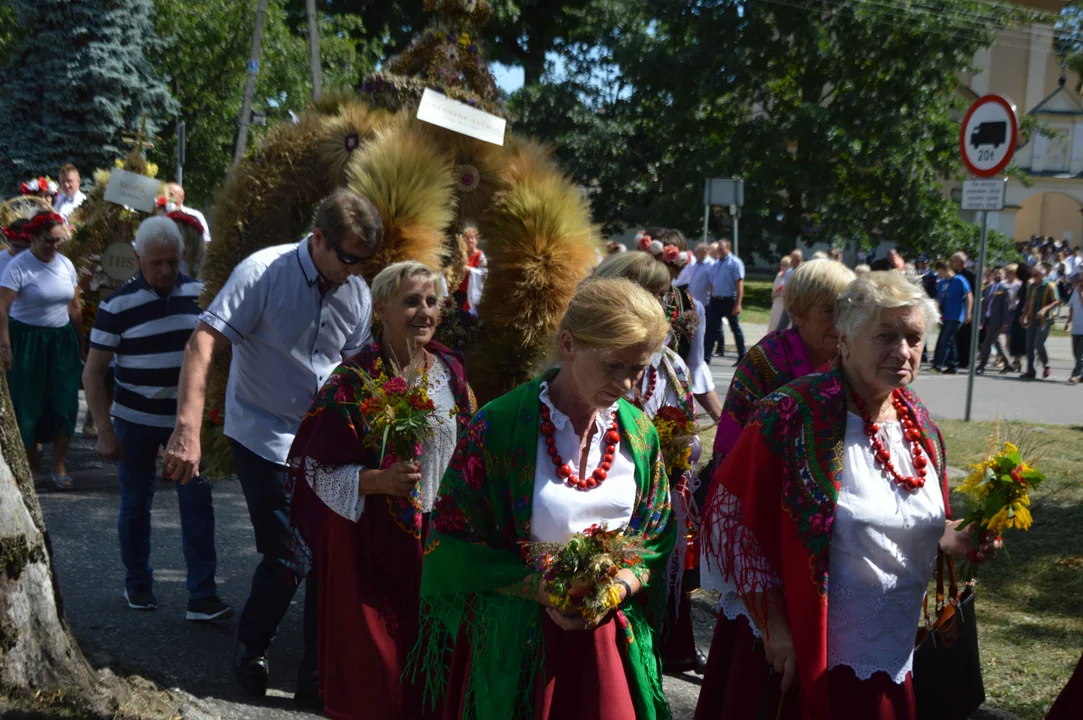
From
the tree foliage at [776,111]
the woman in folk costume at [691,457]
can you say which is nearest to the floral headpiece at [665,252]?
the woman in folk costume at [691,457]

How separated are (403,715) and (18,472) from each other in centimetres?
149

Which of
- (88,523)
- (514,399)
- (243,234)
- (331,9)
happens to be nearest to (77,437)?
(88,523)

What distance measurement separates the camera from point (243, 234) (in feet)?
21.0

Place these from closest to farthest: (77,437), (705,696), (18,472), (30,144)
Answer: (705,696)
(18,472)
(77,437)
(30,144)

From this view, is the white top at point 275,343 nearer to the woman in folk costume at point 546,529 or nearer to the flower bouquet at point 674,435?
the flower bouquet at point 674,435

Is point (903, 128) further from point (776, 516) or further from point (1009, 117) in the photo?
point (776, 516)

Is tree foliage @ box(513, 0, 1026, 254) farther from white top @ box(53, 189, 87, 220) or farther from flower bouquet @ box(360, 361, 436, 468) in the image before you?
flower bouquet @ box(360, 361, 436, 468)

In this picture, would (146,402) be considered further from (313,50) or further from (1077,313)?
(313,50)

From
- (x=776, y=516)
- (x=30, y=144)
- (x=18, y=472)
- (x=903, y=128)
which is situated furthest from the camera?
(x=903, y=128)

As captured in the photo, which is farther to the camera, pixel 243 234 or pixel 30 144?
pixel 30 144

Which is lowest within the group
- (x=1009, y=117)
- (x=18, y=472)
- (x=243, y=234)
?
(x=18, y=472)

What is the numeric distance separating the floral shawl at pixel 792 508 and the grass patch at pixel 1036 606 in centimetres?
100

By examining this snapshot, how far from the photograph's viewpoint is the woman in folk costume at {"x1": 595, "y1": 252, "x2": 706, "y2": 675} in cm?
436

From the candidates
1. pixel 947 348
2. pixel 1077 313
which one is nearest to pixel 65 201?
pixel 947 348
